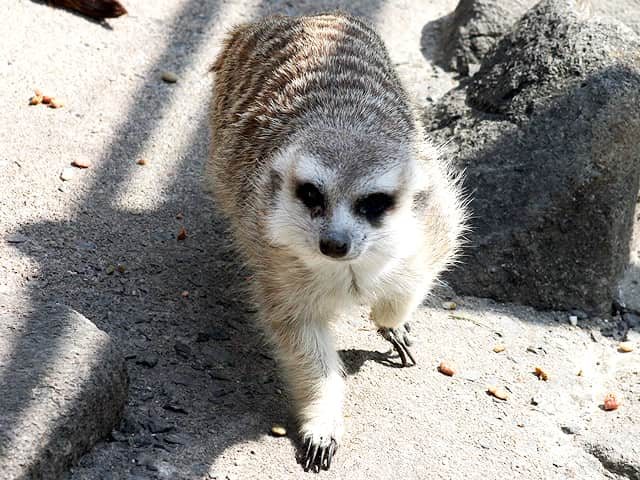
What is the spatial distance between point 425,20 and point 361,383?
10.5 feet

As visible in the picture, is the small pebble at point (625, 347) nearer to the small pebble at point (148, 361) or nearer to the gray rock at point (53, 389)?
the small pebble at point (148, 361)

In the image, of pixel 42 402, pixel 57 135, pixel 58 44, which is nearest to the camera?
pixel 42 402

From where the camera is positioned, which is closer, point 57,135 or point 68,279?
point 68,279

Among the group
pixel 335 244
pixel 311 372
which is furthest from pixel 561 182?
pixel 335 244

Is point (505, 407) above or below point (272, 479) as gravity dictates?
above

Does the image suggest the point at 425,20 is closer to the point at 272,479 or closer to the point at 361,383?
the point at 361,383

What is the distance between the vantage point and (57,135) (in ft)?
14.2

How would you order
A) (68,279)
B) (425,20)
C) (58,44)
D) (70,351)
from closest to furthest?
(70,351)
(68,279)
(58,44)
(425,20)

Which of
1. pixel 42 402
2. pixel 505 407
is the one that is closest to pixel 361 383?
pixel 505 407

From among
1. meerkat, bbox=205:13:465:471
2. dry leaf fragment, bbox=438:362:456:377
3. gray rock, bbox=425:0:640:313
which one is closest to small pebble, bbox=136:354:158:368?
meerkat, bbox=205:13:465:471

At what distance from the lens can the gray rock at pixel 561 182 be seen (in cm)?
398

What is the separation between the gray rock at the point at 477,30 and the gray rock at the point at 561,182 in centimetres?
117

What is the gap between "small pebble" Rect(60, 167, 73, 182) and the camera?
13.5 ft

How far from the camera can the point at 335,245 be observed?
266cm
